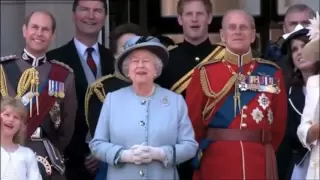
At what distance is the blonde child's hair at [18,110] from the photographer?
6207mm

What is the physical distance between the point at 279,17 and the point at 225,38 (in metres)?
2.87

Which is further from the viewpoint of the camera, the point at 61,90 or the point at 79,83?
the point at 79,83

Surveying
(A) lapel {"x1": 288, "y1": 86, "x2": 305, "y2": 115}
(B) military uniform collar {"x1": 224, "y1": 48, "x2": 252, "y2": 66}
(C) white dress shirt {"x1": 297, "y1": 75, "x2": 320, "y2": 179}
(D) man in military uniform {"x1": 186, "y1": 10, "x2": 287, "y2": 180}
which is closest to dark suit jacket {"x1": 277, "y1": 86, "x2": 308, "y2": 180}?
(A) lapel {"x1": 288, "y1": 86, "x2": 305, "y2": 115}

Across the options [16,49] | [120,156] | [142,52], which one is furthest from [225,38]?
[16,49]

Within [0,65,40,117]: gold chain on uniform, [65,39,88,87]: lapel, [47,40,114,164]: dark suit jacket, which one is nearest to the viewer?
[0,65,40,117]: gold chain on uniform

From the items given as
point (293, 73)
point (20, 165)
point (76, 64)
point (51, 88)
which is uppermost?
point (76, 64)

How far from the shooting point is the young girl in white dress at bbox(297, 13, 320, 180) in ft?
19.5

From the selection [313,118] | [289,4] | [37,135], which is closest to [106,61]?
[37,135]

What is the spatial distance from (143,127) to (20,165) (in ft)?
2.46

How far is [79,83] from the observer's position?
23.6ft

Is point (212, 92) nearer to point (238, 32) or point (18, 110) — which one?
point (238, 32)

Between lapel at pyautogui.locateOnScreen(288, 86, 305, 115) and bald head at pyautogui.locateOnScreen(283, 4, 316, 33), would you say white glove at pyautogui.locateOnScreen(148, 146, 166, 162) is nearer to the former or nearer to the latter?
lapel at pyautogui.locateOnScreen(288, 86, 305, 115)

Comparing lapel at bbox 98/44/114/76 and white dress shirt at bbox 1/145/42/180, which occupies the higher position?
lapel at bbox 98/44/114/76

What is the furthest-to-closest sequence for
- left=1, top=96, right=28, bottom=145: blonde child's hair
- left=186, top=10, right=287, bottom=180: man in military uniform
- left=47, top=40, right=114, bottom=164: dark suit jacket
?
left=47, top=40, right=114, bottom=164: dark suit jacket
left=186, top=10, right=287, bottom=180: man in military uniform
left=1, top=96, right=28, bottom=145: blonde child's hair
